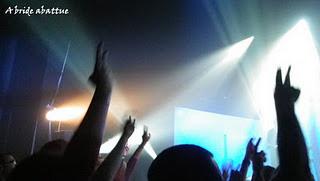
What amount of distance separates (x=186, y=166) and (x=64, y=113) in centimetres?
701

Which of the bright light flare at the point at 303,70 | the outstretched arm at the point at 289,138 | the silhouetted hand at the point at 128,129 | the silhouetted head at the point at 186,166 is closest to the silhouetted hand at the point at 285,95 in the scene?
the outstretched arm at the point at 289,138

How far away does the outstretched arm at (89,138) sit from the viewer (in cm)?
84

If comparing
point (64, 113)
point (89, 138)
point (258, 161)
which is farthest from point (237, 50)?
point (89, 138)

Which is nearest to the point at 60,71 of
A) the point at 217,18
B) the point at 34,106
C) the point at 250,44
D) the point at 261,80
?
the point at 34,106

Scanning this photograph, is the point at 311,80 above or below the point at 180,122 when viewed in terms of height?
above

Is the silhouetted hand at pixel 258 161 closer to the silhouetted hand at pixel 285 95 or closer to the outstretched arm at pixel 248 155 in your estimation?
the outstretched arm at pixel 248 155

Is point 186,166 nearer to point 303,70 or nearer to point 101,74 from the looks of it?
point 101,74

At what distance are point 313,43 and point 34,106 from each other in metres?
5.73

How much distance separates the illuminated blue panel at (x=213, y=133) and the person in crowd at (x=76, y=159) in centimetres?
A: 655

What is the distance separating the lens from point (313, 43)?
7.88m

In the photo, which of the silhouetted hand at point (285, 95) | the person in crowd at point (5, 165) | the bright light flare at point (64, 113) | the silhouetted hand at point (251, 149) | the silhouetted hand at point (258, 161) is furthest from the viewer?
the bright light flare at point (64, 113)

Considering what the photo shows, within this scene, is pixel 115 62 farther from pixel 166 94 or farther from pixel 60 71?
pixel 166 94

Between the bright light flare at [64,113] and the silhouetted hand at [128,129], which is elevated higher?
the bright light flare at [64,113]

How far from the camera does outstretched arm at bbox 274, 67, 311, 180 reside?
1081 mm
